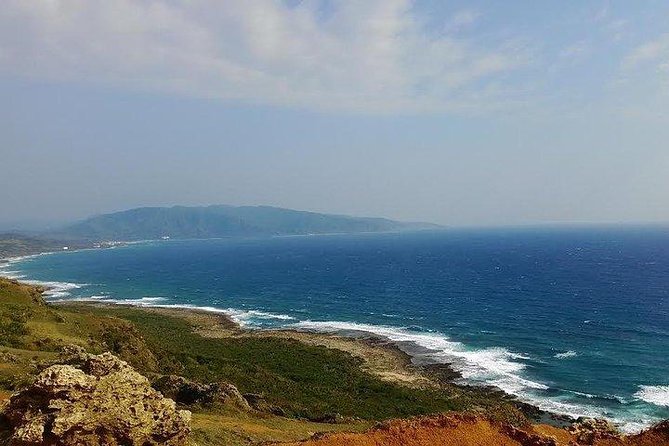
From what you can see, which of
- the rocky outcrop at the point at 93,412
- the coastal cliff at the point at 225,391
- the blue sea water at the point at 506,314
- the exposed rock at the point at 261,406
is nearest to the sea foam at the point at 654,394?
the blue sea water at the point at 506,314

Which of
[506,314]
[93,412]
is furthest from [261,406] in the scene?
[506,314]

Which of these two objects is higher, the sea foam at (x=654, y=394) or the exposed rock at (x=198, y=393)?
the exposed rock at (x=198, y=393)

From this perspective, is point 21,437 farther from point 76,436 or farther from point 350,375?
point 350,375

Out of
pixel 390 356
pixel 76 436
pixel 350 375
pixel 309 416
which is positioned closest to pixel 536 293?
pixel 390 356

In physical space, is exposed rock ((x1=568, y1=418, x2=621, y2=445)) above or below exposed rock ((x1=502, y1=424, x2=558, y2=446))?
below

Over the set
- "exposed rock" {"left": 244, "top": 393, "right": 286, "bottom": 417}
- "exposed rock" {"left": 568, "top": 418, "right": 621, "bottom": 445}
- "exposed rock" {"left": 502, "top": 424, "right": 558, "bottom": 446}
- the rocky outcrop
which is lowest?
"exposed rock" {"left": 244, "top": 393, "right": 286, "bottom": 417}

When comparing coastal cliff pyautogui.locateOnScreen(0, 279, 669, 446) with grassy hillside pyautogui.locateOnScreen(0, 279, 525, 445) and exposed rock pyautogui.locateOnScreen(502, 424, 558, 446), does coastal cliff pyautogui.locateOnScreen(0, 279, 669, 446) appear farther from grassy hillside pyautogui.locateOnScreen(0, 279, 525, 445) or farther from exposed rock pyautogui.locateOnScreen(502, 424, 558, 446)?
grassy hillside pyautogui.locateOnScreen(0, 279, 525, 445)

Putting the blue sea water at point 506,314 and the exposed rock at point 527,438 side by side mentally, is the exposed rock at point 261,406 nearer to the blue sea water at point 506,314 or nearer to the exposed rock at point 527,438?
the exposed rock at point 527,438

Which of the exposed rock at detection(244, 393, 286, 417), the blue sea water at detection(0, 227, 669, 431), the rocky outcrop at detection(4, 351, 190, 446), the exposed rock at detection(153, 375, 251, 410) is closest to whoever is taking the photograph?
the rocky outcrop at detection(4, 351, 190, 446)

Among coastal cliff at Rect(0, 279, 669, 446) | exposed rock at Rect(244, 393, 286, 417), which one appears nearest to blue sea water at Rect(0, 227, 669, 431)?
coastal cliff at Rect(0, 279, 669, 446)
